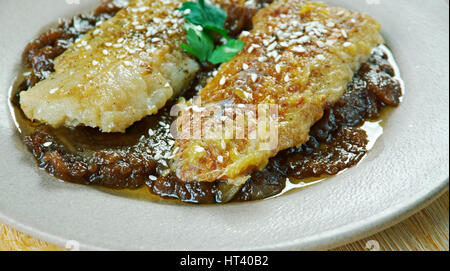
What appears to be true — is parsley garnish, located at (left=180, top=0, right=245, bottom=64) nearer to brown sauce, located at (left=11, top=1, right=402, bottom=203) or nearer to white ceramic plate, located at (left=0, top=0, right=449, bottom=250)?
brown sauce, located at (left=11, top=1, right=402, bottom=203)

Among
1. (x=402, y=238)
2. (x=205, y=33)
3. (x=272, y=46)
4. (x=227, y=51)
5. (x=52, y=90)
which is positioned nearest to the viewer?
(x=402, y=238)

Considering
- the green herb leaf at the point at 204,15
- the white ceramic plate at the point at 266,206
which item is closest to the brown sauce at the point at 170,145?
the white ceramic plate at the point at 266,206

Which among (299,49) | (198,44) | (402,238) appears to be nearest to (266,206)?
(402,238)

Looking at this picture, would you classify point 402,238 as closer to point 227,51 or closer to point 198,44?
point 227,51

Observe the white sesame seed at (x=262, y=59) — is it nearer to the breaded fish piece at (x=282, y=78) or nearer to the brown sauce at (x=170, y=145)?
the breaded fish piece at (x=282, y=78)

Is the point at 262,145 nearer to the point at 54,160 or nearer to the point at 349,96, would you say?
the point at 349,96

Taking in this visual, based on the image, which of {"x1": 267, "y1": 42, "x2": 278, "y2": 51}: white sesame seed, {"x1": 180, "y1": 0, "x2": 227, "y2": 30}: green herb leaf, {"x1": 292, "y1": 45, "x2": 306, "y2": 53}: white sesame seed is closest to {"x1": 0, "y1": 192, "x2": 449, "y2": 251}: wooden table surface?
{"x1": 292, "y1": 45, "x2": 306, "y2": 53}: white sesame seed
